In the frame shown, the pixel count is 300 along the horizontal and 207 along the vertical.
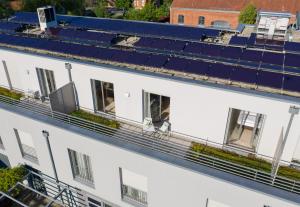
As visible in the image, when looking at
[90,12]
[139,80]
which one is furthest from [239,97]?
[90,12]

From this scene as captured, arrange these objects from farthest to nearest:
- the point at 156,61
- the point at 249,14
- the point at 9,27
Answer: the point at 249,14, the point at 9,27, the point at 156,61

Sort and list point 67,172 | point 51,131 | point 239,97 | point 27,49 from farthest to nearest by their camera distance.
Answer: point 27,49, point 67,172, point 51,131, point 239,97

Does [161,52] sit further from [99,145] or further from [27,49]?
[27,49]

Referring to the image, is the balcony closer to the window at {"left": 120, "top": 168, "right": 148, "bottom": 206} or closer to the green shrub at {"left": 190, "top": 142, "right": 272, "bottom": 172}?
the window at {"left": 120, "top": 168, "right": 148, "bottom": 206}

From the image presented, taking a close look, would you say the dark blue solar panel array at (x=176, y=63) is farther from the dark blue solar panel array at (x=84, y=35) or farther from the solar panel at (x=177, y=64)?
the dark blue solar panel array at (x=84, y=35)

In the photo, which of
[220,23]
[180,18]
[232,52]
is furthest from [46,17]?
[220,23]

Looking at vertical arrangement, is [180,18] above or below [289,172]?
above

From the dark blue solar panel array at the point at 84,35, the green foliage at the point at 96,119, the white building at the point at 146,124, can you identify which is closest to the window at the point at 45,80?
the white building at the point at 146,124

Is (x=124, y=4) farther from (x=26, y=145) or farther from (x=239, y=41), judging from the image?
(x=26, y=145)
